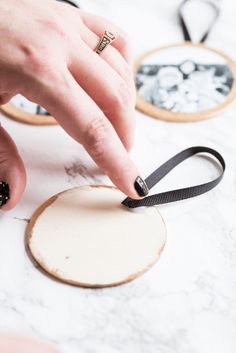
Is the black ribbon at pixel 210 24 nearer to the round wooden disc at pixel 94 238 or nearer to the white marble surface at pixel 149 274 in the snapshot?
the white marble surface at pixel 149 274

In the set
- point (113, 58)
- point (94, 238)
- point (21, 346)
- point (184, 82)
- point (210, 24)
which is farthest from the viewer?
point (210, 24)

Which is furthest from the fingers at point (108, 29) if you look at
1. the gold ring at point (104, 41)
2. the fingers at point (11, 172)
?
the fingers at point (11, 172)

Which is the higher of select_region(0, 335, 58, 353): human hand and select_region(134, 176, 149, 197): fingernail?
select_region(134, 176, 149, 197): fingernail

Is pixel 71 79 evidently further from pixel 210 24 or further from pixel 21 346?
pixel 210 24

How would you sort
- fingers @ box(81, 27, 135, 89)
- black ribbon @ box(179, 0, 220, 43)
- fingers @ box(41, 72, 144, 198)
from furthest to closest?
black ribbon @ box(179, 0, 220, 43) < fingers @ box(81, 27, 135, 89) < fingers @ box(41, 72, 144, 198)

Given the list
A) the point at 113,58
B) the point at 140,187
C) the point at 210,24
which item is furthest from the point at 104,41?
the point at 210,24

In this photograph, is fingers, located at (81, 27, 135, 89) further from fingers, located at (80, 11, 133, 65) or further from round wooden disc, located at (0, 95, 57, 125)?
round wooden disc, located at (0, 95, 57, 125)

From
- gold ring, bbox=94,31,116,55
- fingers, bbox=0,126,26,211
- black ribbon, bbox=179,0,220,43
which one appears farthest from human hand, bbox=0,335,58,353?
black ribbon, bbox=179,0,220,43
